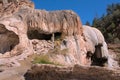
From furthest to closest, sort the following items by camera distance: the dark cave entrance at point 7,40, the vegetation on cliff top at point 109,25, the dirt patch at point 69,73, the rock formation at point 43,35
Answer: the vegetation on cliff top at point 109,25, the dark cave entrance at point 7,40, the rock formation at point 43,35, the dirt patch at point 69,73

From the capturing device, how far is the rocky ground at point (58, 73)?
7.73m

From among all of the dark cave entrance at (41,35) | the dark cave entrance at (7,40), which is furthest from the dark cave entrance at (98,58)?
the dark cave entrance at (7,40)

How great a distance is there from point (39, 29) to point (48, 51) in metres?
1.26

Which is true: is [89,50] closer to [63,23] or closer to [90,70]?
[63,23]

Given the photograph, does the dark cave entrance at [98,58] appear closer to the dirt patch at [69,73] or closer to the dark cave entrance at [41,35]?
the dark cave entrance at [41,35]

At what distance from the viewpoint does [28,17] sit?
524 inches

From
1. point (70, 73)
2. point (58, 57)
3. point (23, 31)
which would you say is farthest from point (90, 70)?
point (23, 31)

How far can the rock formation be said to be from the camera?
12583mm

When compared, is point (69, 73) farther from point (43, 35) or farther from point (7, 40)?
point (43, 35)

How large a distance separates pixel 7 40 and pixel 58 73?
17.2 ft

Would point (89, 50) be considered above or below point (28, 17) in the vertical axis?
below

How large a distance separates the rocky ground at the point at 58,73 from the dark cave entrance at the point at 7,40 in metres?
Result: 2.60

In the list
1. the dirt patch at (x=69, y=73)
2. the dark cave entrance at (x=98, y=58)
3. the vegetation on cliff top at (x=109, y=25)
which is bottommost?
the dirt patch at (x=69, y=73)

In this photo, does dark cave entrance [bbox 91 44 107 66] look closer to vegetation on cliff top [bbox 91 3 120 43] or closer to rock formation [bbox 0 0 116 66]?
rock formation [bbox 0 0 116 66]
